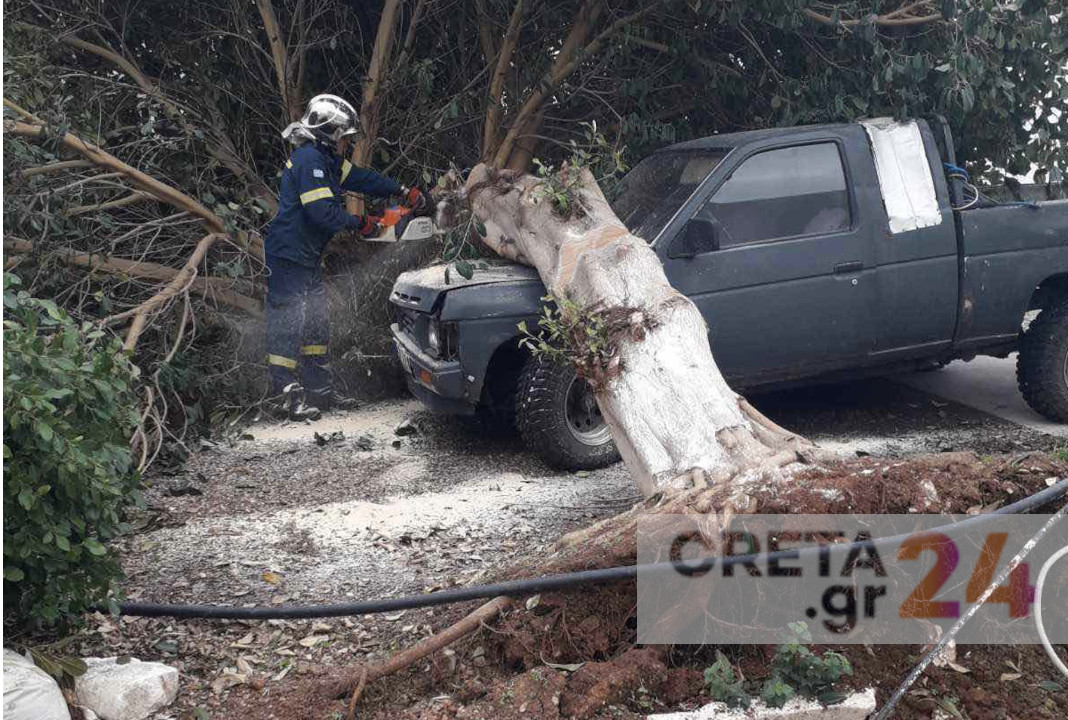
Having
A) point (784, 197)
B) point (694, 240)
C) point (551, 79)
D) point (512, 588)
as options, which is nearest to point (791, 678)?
point (512, 588)

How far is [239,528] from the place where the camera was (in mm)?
5293

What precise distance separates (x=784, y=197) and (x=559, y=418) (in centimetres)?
178

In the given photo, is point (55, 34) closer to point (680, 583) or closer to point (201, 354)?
point (201, 354)

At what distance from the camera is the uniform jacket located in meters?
7.20

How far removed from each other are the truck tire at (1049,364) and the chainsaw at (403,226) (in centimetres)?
378

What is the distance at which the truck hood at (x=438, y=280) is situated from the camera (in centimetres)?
593

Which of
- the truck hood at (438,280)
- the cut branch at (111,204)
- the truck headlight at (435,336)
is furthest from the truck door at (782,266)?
the cut branch at (111,204)

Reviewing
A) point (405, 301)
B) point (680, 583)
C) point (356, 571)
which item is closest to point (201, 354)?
point (405, 301)

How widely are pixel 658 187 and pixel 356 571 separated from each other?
10.0ft

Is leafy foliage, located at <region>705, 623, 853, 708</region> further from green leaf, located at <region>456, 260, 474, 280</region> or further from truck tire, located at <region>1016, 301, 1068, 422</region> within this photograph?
truck tire, located at <region>1016, 301, 1068, 422</region>

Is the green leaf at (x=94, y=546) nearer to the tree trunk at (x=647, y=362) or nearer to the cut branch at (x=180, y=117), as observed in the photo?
the tree trunk at (x=647, y=362)

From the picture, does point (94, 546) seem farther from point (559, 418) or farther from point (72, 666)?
point (559, 418)

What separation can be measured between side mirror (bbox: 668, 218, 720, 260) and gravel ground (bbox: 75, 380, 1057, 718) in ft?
4.06

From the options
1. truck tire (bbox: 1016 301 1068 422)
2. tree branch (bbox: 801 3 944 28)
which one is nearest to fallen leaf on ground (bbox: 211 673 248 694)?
truck tire (bbox: 1016 301 1068 422)
